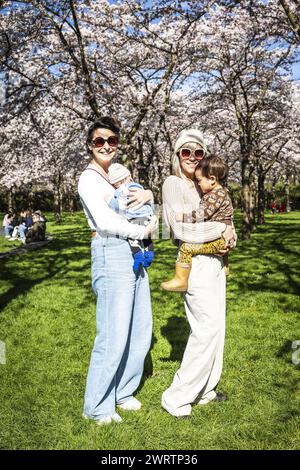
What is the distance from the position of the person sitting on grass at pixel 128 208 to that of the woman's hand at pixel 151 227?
36 millimetres

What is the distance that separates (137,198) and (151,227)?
0.27 m

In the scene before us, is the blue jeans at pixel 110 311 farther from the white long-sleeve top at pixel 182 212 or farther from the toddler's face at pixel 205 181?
the toddler's face at pixel 205 181

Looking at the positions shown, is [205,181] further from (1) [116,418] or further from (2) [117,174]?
(1) [116,418]

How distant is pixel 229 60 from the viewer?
58.9ft

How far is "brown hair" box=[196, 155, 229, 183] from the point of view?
3.59 m

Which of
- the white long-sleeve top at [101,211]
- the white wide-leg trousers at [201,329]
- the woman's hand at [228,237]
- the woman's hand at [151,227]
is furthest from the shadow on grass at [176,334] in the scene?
the white long-sleeve top at [101,211]

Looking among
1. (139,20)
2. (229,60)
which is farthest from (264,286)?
(229,60)

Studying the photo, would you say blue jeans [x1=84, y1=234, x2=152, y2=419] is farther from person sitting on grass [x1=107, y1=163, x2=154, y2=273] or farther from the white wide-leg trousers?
the white wide-leg trousers

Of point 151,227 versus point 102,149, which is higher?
point 102,149

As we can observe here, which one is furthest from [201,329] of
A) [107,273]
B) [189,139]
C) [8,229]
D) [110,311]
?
[8,229]

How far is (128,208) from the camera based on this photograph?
3434 mm

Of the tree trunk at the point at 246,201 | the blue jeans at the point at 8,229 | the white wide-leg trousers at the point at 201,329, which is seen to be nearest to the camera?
the white wide-leg trousers at the point at 201,329

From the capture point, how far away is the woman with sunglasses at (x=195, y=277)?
12.0 ft
